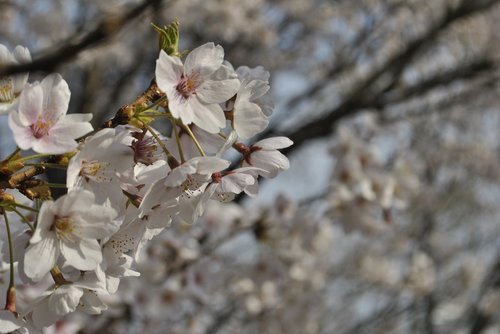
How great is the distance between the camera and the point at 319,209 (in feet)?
12.0

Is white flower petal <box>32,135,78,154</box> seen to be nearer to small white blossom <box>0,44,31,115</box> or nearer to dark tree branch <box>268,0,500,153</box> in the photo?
small white blossom <box>0,44,31,115</box>

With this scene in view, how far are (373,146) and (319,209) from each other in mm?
502

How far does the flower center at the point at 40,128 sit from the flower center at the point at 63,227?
0.41ft

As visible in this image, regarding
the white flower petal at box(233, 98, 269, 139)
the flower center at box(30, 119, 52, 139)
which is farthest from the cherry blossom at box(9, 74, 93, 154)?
the white flower petal at box(233, 98, 269, 139)

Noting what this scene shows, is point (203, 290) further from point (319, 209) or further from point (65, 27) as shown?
point (65, 27)

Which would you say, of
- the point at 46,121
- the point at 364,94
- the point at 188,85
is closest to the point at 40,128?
the point at 46,121

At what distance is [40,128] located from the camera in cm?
89

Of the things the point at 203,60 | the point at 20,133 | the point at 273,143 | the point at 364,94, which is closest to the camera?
the point at 20,133

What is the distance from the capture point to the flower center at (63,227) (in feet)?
2.95

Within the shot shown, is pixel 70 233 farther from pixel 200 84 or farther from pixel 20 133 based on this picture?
pixel 200 84

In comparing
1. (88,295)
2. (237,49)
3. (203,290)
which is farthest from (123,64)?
(88,295)

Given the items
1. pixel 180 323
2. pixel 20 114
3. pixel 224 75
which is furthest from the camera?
pixel 180 323

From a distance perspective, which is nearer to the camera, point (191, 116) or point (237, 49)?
point (191, 116)

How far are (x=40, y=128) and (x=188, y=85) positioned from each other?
0.77 ft
